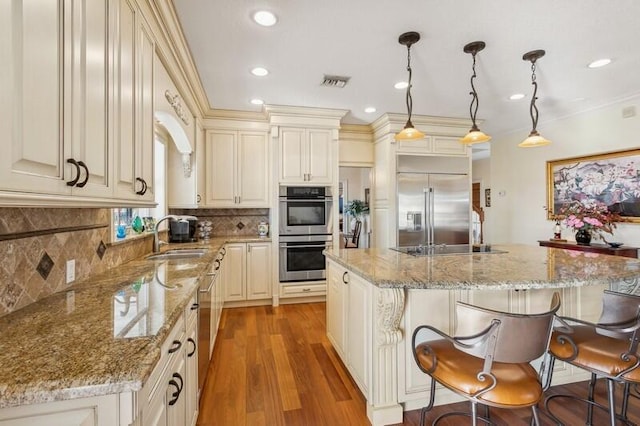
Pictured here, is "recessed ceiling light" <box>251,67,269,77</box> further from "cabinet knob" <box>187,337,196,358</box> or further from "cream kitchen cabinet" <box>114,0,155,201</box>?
A: "cabinet knob" <box>187,337,196,358</box>

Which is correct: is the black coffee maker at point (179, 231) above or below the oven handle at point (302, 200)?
below

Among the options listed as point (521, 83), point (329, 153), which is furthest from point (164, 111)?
point (521, 83)

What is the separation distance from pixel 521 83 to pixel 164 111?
347 cm

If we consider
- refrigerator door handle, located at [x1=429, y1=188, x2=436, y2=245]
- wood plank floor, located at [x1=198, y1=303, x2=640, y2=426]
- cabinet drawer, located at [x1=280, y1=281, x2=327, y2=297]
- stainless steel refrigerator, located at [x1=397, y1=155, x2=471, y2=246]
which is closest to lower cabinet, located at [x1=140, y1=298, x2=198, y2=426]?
wood plank floor, located at [x1=198, y1=303, x2=640, y2=426]

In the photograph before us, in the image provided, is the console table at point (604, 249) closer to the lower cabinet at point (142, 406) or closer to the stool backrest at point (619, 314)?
the stool backrest at point (619, 314)

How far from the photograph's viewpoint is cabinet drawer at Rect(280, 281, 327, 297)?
4098mm

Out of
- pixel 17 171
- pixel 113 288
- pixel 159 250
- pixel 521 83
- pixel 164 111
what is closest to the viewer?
pixel 17 171

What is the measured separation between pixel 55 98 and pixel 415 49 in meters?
2.47

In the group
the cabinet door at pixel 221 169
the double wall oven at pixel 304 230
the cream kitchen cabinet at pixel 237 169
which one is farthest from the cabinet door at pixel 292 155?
the cabinet door at pixel 221 169

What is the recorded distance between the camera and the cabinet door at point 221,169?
13.5 feet

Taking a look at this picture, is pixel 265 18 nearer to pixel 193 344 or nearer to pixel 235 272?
pixel 193 344

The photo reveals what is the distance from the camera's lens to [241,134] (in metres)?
4.22

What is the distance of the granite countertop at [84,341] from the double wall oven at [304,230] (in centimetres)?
256

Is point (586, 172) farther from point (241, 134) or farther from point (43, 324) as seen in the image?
point (43, 324)
